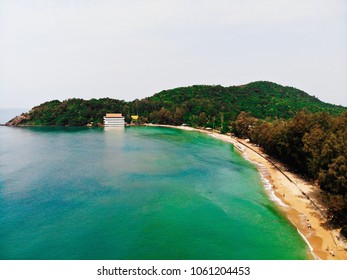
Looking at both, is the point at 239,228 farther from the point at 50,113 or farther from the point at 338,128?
the point at 50,113

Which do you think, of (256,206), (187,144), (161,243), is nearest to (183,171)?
(256,206)

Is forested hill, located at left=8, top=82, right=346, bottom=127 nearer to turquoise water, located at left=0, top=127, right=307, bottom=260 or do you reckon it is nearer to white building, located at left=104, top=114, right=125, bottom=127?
white building, located at left=104, top=114, right=125, bottom=127

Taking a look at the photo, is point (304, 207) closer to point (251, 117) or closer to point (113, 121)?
point (251, 117)

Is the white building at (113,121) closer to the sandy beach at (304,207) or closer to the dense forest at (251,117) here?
the dense forest at (251,117)

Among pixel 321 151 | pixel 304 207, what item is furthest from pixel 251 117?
pixel 304 207

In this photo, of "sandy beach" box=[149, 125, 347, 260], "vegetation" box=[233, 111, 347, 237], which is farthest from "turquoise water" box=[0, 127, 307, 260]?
"vegetation" box=[233, 111, 347, 237]

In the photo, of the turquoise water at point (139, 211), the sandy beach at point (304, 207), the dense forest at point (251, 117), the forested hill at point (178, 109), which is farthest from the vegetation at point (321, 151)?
the forested hill at point (178, 109)
